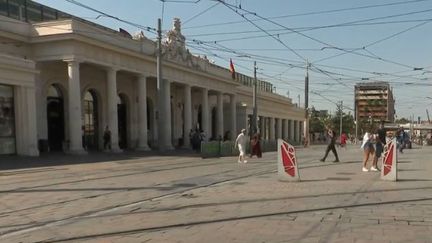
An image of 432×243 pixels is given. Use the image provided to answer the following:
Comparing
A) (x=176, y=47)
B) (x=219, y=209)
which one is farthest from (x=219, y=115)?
(x=219, y=209)

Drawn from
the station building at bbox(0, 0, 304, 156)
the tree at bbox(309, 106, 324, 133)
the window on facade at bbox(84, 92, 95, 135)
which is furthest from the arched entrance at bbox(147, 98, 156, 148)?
the tree at bbox(309, 106, 324, 133)

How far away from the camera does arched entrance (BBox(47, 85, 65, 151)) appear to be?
37.7 m

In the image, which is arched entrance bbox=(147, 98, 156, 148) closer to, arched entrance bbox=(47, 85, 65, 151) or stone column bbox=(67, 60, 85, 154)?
arched entrance bbox=(47, 85, 65, 151)

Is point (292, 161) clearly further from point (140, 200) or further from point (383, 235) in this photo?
point (383, 235)

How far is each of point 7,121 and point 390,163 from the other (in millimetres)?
22021

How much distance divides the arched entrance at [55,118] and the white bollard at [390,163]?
26.8 metres

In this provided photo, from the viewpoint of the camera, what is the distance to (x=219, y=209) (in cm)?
1077

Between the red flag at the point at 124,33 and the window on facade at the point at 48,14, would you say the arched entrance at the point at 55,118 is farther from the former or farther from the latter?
the red flag at the point at 124,33

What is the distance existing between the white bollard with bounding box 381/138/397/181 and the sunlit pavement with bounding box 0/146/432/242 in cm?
42

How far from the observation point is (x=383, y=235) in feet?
25.9

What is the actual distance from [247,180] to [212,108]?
47.9 meters

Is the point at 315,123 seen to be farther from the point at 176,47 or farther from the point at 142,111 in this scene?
the point at 142,111

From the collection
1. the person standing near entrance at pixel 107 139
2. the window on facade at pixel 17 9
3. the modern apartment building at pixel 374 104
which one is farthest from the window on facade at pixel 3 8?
the modern apartment building at pixel 374 104

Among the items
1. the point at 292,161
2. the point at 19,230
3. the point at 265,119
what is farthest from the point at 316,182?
the point at 265,119
